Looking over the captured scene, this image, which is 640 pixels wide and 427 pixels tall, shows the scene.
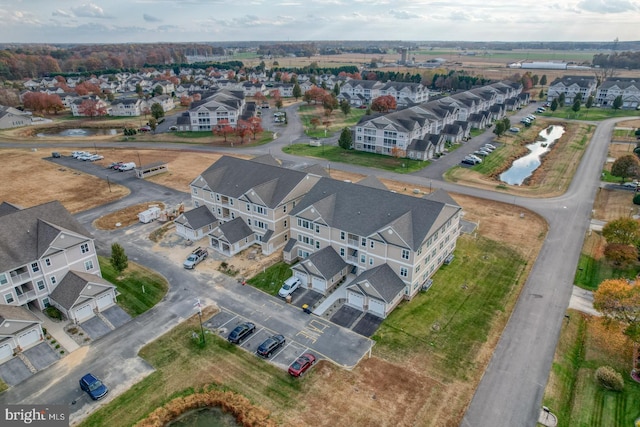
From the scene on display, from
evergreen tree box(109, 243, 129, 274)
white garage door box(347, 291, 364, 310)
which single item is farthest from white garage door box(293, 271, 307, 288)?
evergreen tree box(109, 243, 129, 274)

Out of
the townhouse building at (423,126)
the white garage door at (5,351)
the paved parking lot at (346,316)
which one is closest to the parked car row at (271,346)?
the paved parking lot at (346,316)

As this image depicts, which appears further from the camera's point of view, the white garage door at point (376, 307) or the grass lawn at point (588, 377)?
the white garage door at point (376, 307)

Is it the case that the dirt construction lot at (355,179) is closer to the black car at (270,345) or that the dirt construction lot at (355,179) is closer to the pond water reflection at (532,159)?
the black car at (270,345)

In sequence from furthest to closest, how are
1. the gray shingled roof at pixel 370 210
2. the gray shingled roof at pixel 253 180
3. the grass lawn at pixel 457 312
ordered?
the gray shingled roof at pixel 253 180 → the gray shingled roof at pixel 370 210 → the grass lawn at pixel 457 312

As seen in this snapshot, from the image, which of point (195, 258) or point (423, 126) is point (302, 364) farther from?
point (423, 126)

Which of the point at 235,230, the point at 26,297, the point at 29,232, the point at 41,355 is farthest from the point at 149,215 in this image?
the point at 41,355

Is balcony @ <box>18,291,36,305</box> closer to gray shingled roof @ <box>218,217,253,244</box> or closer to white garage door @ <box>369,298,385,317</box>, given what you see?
gray shingled roof @ <box>218,217,253,244</box>
